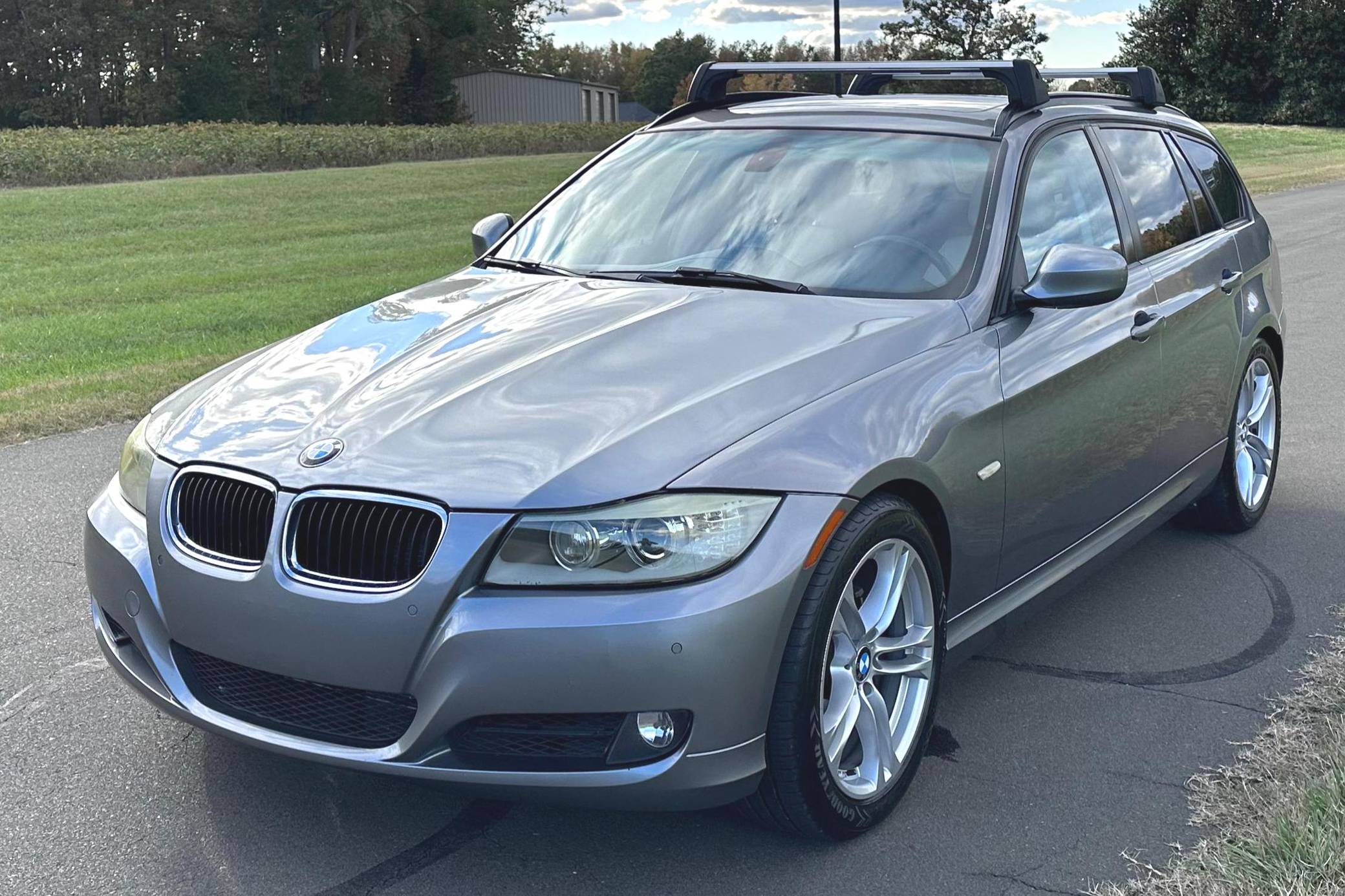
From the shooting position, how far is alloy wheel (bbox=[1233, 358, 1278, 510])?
5.50 metres

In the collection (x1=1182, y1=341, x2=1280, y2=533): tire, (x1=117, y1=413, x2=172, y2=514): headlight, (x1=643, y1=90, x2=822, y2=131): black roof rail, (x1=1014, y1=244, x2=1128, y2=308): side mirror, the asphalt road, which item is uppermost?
(x1=643, y1=90, x2=822, y2=131): black roof rail

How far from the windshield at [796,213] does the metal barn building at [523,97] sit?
72.9m

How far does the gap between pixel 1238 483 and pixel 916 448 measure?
2.78 meters

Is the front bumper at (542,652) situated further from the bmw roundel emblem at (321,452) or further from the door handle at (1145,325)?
the door handle at (1145,325)

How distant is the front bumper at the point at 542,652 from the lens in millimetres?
2703

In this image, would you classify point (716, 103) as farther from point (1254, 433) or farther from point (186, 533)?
point (186, 533)

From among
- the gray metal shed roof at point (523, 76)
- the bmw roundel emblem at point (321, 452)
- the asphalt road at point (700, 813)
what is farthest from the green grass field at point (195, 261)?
the gray metal shed roof at point (523, 76)

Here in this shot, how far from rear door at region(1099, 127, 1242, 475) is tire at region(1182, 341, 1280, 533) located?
0.63ft

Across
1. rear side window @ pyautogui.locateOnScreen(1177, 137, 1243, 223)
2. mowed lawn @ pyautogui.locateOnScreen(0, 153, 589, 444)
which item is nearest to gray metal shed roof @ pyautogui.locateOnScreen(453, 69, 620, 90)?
mowed lawn @ pyautogui.locateOnScreen(0, 153, 589, 444)

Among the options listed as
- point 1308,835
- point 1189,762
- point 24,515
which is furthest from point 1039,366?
point 24,515

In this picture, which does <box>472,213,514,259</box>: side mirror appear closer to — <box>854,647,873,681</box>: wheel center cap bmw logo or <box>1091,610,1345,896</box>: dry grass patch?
<box>854,647,873,681</box>: wheel center cap bmw logo

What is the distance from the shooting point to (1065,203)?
4.36 metres

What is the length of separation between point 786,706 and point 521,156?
3876 cm

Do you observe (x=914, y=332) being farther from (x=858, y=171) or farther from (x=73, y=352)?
(x=73, y=352)
